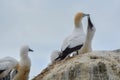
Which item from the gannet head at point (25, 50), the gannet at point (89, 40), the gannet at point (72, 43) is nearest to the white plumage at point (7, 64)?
the gannet head at point (25, 50)

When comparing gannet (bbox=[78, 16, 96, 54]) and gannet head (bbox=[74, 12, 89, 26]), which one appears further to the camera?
gannet head (bbox=[74, 12, 89, 26])

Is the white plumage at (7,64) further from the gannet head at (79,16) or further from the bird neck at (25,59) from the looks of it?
the gannet head at (79,16)

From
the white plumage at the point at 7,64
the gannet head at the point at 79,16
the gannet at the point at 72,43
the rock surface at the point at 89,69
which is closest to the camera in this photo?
the rock surface at the point at 89,69

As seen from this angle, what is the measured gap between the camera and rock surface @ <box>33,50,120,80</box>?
12930mm

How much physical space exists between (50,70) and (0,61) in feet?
20.5

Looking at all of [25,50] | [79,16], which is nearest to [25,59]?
[25,50]

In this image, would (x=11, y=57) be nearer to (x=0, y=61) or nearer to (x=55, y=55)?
(x=0, y=61)

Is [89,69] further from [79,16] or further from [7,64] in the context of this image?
[79,16]

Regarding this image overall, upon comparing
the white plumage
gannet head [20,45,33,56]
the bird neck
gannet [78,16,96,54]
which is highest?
gannet [78,16,96,54]

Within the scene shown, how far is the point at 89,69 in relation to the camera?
13.0 meters

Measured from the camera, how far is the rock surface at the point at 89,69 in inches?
509

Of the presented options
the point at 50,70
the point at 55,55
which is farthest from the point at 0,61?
the point at 50,70

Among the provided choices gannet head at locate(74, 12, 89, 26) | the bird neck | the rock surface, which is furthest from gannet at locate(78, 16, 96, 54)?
the rock surface

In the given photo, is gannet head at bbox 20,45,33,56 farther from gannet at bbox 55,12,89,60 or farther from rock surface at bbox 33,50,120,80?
rock surface at bbox 33,50,120,80
